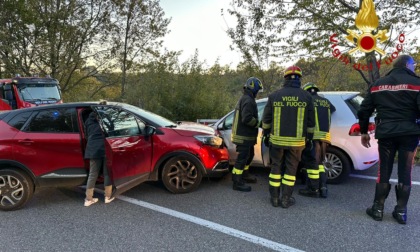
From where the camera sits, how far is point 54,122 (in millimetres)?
4328

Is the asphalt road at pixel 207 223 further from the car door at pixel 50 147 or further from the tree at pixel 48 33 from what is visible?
the tree at pixel 48 33

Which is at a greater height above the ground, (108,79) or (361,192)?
(108,79)

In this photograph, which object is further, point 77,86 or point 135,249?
point 77,86

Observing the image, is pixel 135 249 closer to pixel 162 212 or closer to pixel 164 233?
pixel 164 233

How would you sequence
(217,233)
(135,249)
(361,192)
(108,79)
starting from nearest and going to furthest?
(135,249) → (217,233) → (361,192) → (108,79)

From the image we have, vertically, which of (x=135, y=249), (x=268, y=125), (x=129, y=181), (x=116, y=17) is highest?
(x=116, y=17)

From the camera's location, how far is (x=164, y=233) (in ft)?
11.2

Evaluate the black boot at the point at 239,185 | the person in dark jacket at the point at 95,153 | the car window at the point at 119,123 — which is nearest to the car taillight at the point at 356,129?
the black boot at the point at 239,185

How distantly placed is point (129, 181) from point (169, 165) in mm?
647

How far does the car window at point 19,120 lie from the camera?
424cm

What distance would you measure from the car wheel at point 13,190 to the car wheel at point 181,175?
190 cm

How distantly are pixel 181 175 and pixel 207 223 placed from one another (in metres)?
1.18

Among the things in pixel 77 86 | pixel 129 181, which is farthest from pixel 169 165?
pixel 77 86

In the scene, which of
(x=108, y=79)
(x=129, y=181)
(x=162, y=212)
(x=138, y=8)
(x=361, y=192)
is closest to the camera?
(x=162, y=212)
